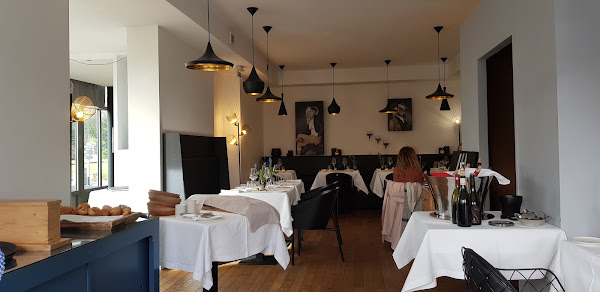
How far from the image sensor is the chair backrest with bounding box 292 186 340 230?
18.1 ft

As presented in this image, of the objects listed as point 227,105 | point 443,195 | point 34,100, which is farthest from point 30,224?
point 227,105

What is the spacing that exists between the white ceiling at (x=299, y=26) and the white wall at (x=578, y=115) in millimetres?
3672

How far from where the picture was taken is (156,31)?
241 inches

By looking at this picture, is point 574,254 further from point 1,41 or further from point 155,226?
point 1,41

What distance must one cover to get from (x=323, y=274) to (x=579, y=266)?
10.0 feet

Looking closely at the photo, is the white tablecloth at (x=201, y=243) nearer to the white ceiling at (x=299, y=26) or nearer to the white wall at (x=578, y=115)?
the white wall at (x=578, y=115)

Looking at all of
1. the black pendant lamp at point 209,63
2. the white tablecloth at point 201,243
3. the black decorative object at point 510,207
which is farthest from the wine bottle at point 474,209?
the black pendant lamp at point 209,63

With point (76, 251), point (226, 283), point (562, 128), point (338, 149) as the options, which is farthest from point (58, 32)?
point (338, 149)

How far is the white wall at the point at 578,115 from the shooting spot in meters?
3.13

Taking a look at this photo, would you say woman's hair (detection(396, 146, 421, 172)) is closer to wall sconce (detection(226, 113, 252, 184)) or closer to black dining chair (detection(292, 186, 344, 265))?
black dining chair (detection(292, 186, 344, 265))

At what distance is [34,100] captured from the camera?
11.0 feet

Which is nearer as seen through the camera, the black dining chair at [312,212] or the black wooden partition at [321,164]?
the black dining chair at [312,212]

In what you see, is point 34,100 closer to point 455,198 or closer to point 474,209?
point 455,198

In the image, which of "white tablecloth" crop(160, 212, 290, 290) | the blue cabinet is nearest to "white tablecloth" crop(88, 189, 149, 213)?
"white tablecloth" crop(160, 212, 290, 290)
